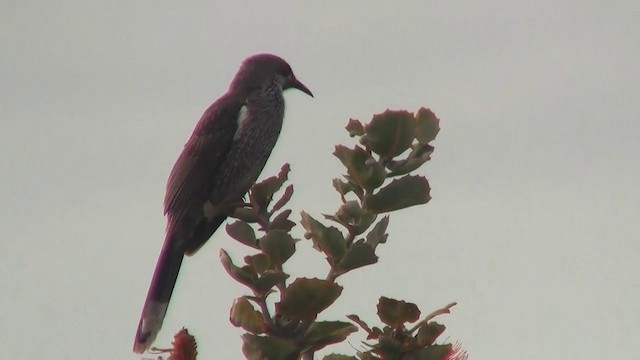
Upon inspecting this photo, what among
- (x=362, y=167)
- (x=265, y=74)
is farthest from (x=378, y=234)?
(x=265, y=74)

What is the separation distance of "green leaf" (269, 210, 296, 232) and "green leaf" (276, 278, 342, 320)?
1.52 ft

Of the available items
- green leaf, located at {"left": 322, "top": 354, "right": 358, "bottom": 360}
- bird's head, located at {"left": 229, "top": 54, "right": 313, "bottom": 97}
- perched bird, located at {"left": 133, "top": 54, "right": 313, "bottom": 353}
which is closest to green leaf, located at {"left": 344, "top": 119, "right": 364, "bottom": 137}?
green leaf, located at {"left": 322, "top": 354, "right": 358, "bottom": 360}

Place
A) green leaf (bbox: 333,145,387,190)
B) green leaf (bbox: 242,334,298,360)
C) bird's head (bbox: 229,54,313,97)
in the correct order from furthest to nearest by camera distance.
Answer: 1. bird's head (bbox: 229,54,313,97)
2. green leaf (bbox: 333,145,387,190)
3. green leaf (bbox: 242,334,298,360)

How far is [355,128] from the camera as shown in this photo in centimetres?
287

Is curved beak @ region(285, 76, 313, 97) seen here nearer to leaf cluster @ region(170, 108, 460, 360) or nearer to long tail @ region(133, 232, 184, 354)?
long tail @ region(133, 232, 184, 354)

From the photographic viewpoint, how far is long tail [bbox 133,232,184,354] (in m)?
4.88

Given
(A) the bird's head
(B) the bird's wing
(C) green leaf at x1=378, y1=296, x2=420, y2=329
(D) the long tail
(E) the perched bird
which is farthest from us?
(A) the bird's head

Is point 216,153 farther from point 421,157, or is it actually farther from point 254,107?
point 421,157

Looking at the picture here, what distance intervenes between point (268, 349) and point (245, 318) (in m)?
0.13

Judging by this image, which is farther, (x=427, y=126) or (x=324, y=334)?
(x=427, y=126)

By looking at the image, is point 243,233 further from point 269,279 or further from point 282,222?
point 269,279

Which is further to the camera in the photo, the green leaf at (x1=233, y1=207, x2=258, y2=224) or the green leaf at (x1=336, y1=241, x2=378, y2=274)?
the green leaf at (x1=233, y1=207, x2=258, y2=224)

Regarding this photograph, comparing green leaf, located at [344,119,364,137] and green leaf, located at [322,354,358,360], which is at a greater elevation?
green leaf, located at [344,119,364,137]

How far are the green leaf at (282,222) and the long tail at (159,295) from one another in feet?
6.32
